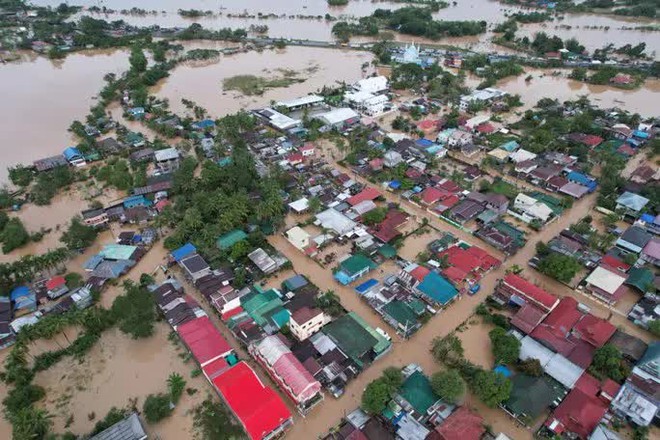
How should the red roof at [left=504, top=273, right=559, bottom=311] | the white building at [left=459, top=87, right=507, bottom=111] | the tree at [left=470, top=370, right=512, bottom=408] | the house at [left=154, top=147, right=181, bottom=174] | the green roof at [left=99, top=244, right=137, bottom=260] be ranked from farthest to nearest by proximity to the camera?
the white building at [left=459, top=87, right=507, bottom=111] → the house at [left=154, top=147, right=181, bottom=174] → the green roof at [left=99, top=244, right=137, bottom=260] → the red roof at [left=504, top=273, right=559, bottom=311] → the tree at [left=470, top=370, right=512, bottom=408]

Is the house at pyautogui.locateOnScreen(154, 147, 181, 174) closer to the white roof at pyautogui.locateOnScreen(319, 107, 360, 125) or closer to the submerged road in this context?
the submerged road

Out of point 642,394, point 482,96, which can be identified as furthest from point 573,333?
point 482,96

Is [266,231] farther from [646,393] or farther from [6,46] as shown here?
[6,46]

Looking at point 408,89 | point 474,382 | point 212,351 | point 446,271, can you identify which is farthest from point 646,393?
point 408,89

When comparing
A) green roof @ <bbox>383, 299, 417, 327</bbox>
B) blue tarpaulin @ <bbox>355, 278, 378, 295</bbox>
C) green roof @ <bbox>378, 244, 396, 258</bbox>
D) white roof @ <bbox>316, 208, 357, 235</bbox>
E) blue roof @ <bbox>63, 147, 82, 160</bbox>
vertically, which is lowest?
green roof @ <bbox>383, 299, 417, 327</bbox>

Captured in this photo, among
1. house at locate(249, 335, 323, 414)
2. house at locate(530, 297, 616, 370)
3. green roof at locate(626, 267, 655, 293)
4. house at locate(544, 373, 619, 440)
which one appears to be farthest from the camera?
green roof at locate(626, 267, 655, 293)

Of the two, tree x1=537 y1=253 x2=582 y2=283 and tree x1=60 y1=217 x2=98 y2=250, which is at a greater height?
tree x1=60 y1=217 x2=98 y2=250

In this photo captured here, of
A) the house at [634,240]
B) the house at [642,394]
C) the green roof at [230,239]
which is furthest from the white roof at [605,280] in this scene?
the green roof at [230,239]

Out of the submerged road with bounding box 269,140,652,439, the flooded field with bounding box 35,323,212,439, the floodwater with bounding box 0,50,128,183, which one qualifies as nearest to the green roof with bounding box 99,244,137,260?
the flooded field with bounding box 35,323,212,439
